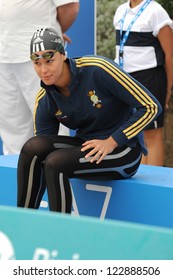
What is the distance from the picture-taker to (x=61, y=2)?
483cm

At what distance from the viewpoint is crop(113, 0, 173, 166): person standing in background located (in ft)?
15.5

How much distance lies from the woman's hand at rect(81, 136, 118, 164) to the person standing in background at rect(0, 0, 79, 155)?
151cm

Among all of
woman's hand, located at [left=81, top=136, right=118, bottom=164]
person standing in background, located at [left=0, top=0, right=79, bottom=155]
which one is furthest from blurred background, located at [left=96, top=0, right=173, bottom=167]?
woman's hand, located at [left=81, top=136, right=118, bottom=164]

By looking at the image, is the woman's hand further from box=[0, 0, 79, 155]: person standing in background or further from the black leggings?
box=[0, 0, 79, 155]: person standing in background

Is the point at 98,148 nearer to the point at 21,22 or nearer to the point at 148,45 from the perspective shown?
the point at 148,45

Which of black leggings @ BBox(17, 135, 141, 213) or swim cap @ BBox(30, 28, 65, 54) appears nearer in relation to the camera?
black leggings @ BBox(17, 135, 141, 213)

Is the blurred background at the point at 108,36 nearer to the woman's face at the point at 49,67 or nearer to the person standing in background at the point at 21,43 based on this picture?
the person standing in background at the point at 21,43

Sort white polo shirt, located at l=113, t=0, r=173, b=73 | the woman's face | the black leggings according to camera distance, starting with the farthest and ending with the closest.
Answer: white polo shirt, located at l=113, t=0, r=173, b=73
the woman's face
the black leggings

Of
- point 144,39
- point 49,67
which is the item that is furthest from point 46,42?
point 144,39

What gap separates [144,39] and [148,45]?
0.15 ft

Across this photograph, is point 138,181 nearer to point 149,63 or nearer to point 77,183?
point 77,183

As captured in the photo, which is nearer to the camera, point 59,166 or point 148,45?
point 59,166

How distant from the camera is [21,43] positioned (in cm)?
493
